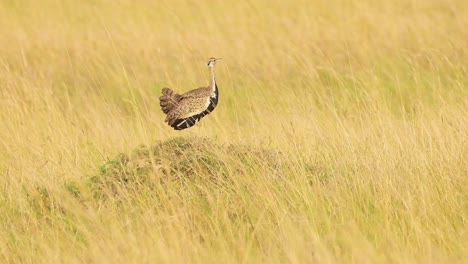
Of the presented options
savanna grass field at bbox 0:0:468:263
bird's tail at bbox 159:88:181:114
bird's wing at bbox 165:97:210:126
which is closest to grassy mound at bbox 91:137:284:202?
savanna grass field at bbox 0:0:468:263

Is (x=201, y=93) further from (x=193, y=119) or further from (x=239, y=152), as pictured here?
(x=239, y=152)

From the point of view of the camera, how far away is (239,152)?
244 inches

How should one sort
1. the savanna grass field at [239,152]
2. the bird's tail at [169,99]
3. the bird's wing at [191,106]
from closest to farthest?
the savanna grass field at [239,152], the bird's wing at [191,106], the bird's tail at [169,99]

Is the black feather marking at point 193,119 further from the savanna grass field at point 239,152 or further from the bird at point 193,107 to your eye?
the savanna grass field at point 239,152

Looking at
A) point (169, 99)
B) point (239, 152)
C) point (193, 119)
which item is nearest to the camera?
point (239, 152)

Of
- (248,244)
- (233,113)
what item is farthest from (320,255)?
(233,113)

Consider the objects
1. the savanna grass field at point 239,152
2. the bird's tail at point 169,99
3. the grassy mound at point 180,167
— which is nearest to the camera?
the savanna grass field at point 239,152

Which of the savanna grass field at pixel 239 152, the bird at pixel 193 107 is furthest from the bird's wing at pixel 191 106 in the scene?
the savanna grass field at pixel 239 152

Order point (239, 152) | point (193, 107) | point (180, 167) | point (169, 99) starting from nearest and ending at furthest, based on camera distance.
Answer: point (180, 167) < point (239, 152) < point (193, 107) < point (169, 99)

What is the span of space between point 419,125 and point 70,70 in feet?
15.7

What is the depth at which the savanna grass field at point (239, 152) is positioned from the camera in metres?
5.20

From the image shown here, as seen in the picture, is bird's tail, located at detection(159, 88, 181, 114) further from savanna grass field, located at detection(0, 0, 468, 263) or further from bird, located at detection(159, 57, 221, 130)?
savanna grass field, located at detection(0, 0, 468, 263)

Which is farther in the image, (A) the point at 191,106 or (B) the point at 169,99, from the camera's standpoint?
(B) the point at 169,99

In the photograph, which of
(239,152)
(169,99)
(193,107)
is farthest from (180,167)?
(169,99)
